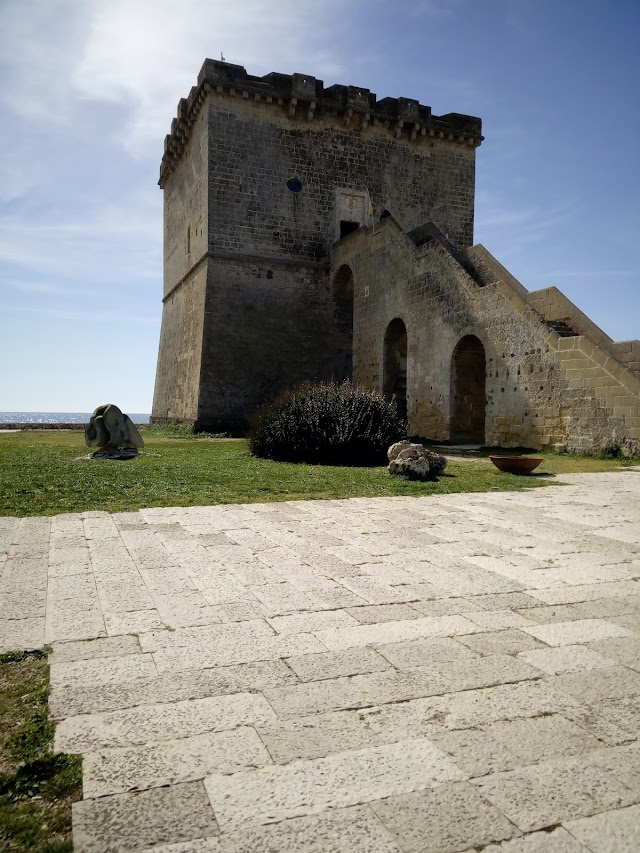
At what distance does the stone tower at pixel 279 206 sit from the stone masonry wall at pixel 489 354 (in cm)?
170

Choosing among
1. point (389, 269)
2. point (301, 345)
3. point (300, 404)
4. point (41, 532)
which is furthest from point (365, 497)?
point (301, 345)

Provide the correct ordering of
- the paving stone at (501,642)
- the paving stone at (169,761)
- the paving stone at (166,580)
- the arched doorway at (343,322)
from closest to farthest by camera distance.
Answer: the paving stone at (169,761)
the paving stone at (501,642)
the paving stone at (166,580)
the arched doorway at (343,322)

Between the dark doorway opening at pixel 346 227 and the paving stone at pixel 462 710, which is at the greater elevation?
the dark doorway opening at pixel 346 227

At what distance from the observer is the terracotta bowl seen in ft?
28.2

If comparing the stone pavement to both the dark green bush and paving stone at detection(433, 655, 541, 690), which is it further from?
the dark green bush

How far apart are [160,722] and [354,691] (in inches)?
25.8

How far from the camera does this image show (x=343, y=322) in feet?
68.8

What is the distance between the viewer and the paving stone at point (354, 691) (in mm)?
2146

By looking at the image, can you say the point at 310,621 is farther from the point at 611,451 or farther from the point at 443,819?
the point at 611,451

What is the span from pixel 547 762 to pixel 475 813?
0.34 metres

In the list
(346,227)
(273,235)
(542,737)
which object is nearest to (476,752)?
(542,737)

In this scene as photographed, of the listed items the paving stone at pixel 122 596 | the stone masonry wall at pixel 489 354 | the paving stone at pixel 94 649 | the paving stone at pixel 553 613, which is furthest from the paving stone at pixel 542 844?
the stone masonry wall at pixel 489 354

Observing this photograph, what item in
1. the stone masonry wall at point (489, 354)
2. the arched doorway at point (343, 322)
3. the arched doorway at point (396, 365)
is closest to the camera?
the stone masonry wall at point (489, 354)

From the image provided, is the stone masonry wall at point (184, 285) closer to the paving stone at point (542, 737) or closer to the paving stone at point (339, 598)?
the paving stone at point (339, 598)
